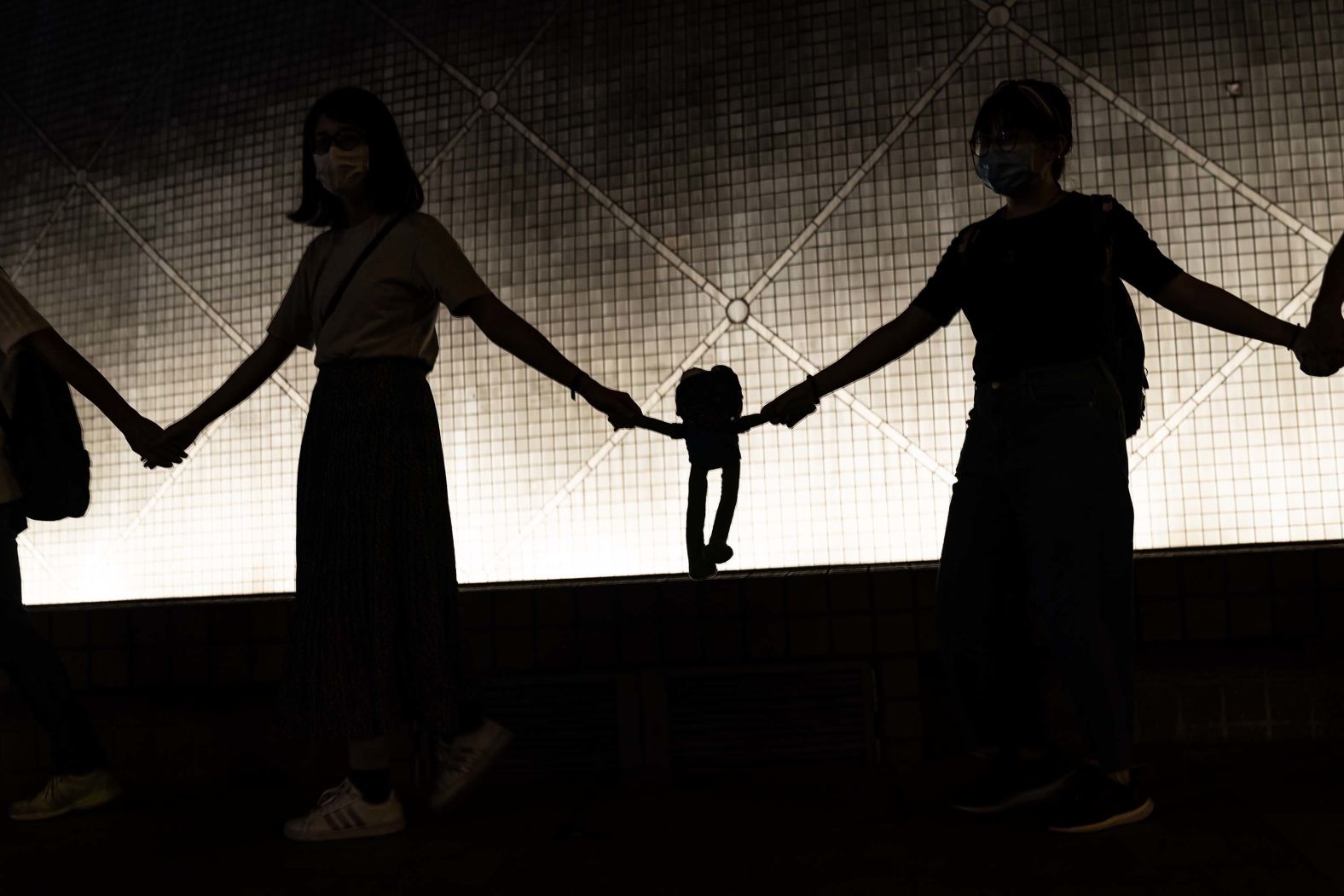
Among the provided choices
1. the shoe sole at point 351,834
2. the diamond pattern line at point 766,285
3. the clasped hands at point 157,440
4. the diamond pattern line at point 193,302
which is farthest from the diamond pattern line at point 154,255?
the shoe sole at point 351,834

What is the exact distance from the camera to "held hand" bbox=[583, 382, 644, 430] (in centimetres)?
231

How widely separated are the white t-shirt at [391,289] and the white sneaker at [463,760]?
0.77 m

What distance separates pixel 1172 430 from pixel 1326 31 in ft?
3.72

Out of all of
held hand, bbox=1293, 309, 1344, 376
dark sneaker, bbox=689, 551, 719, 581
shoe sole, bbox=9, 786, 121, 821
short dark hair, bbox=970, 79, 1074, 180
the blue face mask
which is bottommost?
shoe sole, bbox=9, 786, 121, 821

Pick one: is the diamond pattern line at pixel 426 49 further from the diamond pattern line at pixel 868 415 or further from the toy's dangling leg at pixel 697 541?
the toy's dangling leg at pixel 697 541

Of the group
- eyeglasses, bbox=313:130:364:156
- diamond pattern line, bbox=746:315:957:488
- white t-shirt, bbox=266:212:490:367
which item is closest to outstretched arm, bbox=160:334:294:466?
white t-shirt, bbox=266:212:490:367

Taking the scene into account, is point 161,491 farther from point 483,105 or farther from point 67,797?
point 483,105

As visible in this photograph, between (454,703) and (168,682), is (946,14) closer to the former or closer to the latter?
(454,703)

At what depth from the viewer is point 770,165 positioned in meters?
3.38

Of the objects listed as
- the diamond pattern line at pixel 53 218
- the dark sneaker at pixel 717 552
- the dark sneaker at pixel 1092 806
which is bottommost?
the dark sneaker at pixel 1092 806

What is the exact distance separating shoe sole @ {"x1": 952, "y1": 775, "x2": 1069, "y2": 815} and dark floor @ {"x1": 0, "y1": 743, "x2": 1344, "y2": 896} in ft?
0.17

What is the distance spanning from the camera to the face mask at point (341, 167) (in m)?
2.34

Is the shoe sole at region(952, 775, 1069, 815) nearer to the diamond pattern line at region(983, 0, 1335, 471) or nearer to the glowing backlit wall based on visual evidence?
the glowing backlit wall

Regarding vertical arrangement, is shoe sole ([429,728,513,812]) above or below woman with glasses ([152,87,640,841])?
below
